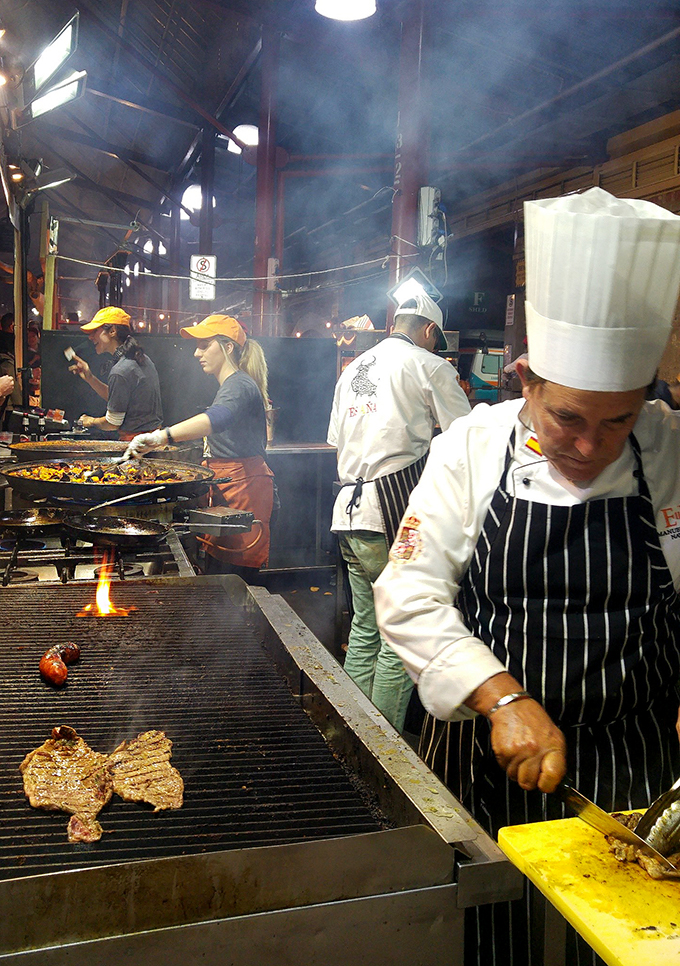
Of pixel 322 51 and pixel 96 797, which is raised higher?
pixel 322 51

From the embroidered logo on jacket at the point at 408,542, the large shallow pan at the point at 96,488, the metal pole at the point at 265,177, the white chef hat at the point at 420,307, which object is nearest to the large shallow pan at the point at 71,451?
the large shallow pan at the point at 96,488

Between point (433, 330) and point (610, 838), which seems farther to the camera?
point (433, 330)

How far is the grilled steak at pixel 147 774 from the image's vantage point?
1621 millimetres

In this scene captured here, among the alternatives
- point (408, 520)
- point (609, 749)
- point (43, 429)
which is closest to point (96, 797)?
point (408, 520)

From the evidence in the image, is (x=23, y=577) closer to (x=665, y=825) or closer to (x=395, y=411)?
(x=395, y=411)

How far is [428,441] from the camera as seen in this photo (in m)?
4.26

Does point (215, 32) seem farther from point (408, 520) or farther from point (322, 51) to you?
point (408, 520)

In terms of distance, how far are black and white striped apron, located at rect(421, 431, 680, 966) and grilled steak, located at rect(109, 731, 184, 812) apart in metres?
0.87

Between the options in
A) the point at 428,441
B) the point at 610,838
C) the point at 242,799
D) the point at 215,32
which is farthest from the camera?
the point at 215,32

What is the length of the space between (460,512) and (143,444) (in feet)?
10.9

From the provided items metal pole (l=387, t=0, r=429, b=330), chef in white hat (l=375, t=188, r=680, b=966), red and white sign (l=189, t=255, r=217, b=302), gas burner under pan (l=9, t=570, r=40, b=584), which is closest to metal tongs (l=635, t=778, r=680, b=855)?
chef in white hat (l=375, t=188, r=680, b=966)

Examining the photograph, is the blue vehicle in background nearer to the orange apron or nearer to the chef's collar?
the orange apron

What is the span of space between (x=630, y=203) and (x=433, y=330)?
2.86 m

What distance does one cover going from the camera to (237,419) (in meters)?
5.18
